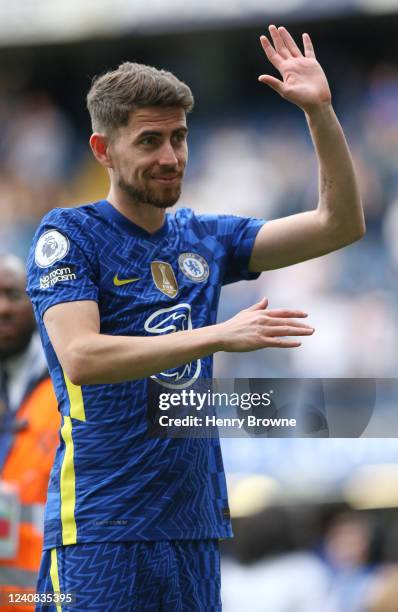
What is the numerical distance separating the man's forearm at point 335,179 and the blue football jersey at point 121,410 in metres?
0.48

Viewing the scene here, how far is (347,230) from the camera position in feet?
11.5

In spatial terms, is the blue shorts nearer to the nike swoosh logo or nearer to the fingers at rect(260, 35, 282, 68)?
the nike swoosh logo

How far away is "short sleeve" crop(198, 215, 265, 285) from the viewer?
3666 mm

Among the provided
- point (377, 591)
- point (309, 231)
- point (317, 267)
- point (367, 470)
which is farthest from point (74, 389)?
point (317, 267)

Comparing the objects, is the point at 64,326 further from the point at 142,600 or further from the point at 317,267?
the point at 317,267

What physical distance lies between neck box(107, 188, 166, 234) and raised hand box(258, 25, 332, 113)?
1.82 ft

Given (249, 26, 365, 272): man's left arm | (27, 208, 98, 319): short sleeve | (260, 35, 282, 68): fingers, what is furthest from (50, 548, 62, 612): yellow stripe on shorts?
(260, 35, 282, 68): fingers

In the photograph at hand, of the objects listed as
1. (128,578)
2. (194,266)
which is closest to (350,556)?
(194,266)

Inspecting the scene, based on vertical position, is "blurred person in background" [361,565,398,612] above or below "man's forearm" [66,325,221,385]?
below

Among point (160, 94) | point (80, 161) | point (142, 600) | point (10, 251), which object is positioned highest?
point (80, 161)

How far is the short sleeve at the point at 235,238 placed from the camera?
367 cm

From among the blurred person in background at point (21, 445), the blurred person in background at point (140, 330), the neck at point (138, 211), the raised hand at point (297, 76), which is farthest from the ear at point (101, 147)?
the blurred person in background at point (21, 445)

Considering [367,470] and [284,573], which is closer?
[284,573]

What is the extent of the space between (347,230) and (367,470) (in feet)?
14.8
